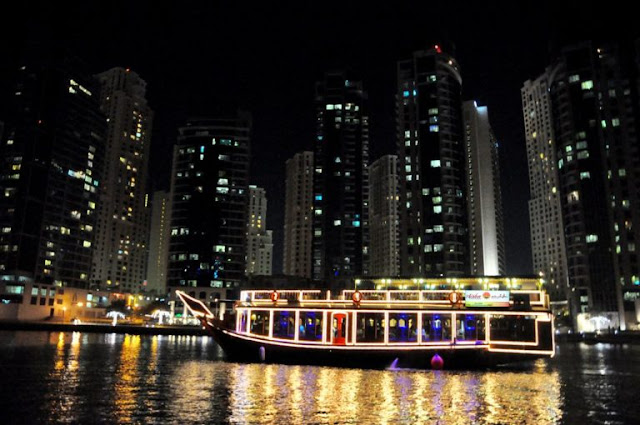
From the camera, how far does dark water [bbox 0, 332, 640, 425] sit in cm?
2106

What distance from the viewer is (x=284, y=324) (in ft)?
139

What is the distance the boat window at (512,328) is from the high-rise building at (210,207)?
373ft

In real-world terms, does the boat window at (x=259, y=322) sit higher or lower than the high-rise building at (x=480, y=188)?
lower

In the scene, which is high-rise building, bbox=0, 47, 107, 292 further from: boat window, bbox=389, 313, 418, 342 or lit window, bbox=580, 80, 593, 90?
lit window, bbox=580, 80, 593, 90

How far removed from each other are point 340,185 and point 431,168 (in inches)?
1454

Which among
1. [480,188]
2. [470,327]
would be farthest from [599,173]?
[470,327]

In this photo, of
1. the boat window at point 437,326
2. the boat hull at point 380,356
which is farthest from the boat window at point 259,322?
the boat window at point 437,326

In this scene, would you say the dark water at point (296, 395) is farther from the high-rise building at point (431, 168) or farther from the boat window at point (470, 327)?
the high-rise building at point (431, 168)

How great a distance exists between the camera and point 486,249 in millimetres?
152125

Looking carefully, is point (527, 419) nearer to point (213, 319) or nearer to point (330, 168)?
point (213, 319)

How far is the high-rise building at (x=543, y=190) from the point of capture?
7239 inches

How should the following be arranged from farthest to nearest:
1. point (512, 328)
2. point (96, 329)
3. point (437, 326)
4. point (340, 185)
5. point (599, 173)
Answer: point (340, 185) → point (599, 173) → point (96, 329) → point (437, 326) → point (512, 328)

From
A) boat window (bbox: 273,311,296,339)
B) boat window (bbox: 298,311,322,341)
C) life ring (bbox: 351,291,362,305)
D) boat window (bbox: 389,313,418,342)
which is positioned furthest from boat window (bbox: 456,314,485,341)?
boat window (bbox: 273,311,296,339)

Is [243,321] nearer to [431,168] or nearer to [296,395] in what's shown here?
[296,395]
